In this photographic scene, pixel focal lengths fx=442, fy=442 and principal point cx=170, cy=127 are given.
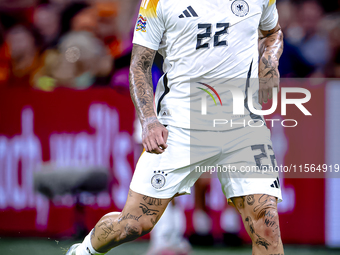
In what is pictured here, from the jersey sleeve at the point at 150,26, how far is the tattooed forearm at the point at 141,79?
0.14 feet

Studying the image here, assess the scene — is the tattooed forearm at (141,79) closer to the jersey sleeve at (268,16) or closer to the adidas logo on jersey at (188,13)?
the adidas logo on jersey at (188,13)

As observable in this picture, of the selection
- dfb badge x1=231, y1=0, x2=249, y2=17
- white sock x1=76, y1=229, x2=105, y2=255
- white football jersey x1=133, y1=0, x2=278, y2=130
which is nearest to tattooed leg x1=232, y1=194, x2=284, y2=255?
white football jersey x1=133, y1=0, x2=278, y2=130

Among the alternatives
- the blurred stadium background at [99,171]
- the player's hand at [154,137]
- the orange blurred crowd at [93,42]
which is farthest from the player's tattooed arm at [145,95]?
the orange blurred crowd at [93,42]

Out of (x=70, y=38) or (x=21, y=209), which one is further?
(x=70, y=38)

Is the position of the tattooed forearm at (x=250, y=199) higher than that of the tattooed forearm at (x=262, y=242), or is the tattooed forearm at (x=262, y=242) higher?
the tattooed forearm at (x=250, y=199)

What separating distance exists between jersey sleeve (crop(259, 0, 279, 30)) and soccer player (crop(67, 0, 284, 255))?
9 cm

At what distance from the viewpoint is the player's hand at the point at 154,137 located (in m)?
2.43

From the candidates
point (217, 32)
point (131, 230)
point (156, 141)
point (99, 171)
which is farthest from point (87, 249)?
point (99, 171)

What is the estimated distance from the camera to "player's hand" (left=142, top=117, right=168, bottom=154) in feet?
7.97

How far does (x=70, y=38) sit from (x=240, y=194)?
3.72 metres

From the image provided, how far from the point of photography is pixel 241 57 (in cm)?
266

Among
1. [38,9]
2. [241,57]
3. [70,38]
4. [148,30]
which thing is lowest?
[241,57]

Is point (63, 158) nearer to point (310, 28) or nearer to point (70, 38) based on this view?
point (70, 38)

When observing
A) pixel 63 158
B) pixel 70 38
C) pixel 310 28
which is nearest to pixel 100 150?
pixel 63 158
